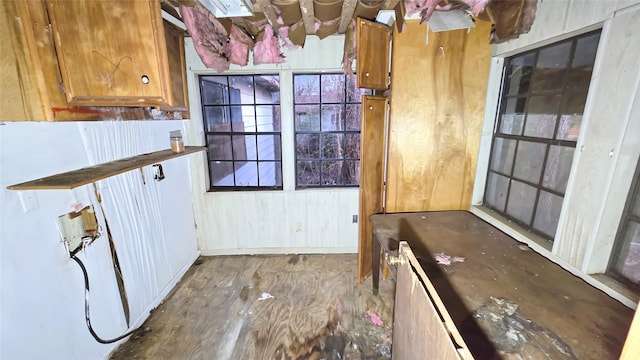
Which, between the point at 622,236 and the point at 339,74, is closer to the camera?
the point at 622,236

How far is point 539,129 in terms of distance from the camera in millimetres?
1662

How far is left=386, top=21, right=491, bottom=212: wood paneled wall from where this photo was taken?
2.00 meters

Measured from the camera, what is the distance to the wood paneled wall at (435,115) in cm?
200

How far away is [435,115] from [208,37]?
1.98m

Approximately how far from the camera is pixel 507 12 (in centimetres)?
167

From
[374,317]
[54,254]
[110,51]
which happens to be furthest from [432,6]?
[54,254]

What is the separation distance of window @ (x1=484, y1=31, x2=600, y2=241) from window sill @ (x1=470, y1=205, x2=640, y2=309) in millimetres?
58

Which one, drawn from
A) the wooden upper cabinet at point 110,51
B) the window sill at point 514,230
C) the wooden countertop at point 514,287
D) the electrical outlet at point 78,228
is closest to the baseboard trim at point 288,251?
the wooden countertop at point 514,287

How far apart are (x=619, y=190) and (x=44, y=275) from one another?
9.18 ft

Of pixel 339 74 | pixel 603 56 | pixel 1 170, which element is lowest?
pixel 1 170

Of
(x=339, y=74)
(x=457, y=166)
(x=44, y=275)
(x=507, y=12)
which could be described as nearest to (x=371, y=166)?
(x=457, y=166)

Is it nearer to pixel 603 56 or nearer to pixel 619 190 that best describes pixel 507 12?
pixel 603 56

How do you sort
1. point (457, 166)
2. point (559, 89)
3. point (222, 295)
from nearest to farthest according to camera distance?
point (559, 89) → point (457, 166) → point (222, 295)

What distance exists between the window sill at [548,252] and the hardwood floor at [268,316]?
1049mm
